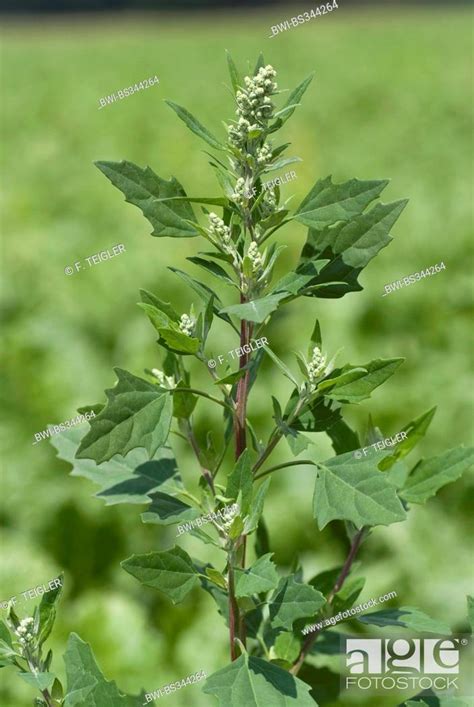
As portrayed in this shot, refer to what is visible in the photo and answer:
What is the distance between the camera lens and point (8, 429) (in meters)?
3.43

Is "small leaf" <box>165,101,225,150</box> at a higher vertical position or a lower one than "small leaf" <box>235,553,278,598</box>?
higher

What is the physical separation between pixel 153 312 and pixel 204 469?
0.86 ft

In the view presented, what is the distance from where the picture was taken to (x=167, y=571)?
3.22 ft

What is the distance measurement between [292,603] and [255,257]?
41cm

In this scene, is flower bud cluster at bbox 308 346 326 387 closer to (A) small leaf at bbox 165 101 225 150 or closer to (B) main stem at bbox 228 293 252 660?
(B) main stem at bbox 228 293 252 660

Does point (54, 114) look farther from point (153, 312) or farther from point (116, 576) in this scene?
point (153, 312)

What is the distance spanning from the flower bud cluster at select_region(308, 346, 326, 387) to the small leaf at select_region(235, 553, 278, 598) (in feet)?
0.71

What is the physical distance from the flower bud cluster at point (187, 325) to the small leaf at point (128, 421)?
0.25 feet

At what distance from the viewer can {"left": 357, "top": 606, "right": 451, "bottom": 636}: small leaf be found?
1053 millimetres

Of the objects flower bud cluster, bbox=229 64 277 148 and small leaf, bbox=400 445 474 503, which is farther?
small leaf, bbox=400 445 474 503

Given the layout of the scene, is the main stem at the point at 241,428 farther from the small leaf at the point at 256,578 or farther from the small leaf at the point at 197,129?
the small leaf at the point at 197,129

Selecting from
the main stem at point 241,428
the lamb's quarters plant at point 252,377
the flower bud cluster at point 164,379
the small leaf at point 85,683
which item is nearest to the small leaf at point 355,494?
the lamb's quarters plant at point 252,377

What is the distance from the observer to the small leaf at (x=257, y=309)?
2.81ft

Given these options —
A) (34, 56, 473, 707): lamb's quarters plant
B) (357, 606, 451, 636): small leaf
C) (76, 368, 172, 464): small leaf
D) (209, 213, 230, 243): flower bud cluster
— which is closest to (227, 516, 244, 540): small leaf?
(34, 56, 473, 707): lamb's quarters plant
